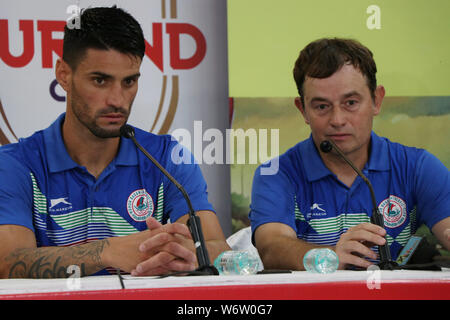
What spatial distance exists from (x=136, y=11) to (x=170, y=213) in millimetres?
946

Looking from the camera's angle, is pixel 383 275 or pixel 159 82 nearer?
pixel 383 275

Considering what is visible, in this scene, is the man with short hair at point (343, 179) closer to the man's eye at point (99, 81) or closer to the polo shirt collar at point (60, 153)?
the polo shirt collar at point (60, 153)

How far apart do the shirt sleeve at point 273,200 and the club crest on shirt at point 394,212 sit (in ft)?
0.98

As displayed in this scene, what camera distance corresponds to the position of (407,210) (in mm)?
1801

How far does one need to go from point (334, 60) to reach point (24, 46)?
46.7 inches

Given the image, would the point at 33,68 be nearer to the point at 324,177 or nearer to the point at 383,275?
the point at 324,177

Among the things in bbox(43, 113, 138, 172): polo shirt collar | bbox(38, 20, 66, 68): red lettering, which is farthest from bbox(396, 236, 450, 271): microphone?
bbox(38, 20, 66, 68): red lettering

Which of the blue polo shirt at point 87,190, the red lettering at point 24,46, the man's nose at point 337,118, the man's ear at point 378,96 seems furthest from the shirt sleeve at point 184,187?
the red lettering at point 24,46

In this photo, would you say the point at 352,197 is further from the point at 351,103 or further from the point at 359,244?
the point at 359,244

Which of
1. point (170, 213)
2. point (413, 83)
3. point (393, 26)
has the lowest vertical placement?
point (170, 213)

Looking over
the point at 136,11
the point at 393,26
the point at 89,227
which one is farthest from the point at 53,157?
the point at 393,26

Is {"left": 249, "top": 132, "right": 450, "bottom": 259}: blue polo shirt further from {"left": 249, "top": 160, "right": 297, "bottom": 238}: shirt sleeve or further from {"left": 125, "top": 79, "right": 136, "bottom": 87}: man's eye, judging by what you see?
{"left": 125, "top": 79, "right": 136, "bottom": 87}: man's eye

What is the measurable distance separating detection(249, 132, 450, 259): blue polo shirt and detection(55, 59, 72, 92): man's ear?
0.70m

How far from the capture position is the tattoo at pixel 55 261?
A: 1317 millimetres
